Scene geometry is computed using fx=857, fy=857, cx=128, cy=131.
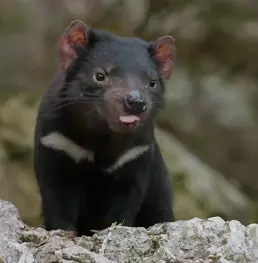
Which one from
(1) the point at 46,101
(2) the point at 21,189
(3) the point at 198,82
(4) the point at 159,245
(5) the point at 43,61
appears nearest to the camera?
(4) the point at 159,245

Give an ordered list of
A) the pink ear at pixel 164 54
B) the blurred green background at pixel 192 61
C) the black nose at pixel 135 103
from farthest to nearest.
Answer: the blurred green background at pixel 192 61
the pink ear at pixel 164 54
the black nose at pixel 135 103

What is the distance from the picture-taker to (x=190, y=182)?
7000 mm

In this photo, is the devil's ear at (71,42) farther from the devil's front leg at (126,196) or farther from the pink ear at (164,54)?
the devil's front leg at (126,196)

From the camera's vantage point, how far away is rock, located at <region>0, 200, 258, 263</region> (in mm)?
2746

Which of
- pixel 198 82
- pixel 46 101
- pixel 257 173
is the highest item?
pixel 46 101

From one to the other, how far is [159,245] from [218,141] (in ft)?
19.4

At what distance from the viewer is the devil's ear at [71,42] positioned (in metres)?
3.62

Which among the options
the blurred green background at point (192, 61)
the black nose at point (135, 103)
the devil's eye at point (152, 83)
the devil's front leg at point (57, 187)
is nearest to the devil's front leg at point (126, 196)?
the devil's front leg at point (57, 187)

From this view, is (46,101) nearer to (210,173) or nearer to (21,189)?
(21,189)

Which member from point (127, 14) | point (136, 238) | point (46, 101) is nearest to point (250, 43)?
point (127, 14)

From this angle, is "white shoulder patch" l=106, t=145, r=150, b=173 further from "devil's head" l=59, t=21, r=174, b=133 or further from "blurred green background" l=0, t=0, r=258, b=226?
"blurred green background" l=0, t=0, r=258, b=226

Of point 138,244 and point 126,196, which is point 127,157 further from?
point 138,244

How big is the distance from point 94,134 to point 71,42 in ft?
→ 1.32

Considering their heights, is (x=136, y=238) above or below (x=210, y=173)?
above
